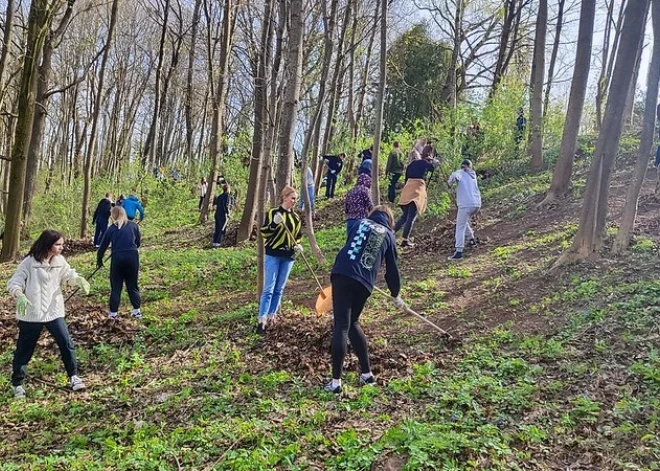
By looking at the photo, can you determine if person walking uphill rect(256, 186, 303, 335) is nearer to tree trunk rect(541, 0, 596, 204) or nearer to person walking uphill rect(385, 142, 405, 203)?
tree trunk rect(541, 0, 596, 204)

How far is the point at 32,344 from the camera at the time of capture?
225 inches

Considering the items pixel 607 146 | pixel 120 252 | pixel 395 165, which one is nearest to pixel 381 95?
pixel 395 165

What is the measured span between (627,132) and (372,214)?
1623 centimetres

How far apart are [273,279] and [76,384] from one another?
2437 mm

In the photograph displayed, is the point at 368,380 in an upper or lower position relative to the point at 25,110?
lower

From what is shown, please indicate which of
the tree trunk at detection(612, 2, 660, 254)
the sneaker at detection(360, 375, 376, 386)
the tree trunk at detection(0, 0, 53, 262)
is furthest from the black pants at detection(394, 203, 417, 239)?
the tree trunk at detection(0, 0, 53, 262)

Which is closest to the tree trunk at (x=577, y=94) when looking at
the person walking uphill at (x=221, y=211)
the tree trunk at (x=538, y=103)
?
the tree trunk at (x=538, y=103)

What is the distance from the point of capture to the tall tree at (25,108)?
12.4 metres

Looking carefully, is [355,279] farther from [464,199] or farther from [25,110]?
[25,110]

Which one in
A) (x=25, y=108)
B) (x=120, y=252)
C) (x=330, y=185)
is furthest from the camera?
(x=330, y=185)

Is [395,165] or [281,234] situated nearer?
[281,234]

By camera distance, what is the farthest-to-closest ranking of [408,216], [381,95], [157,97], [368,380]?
[157,97] → [381,95] → [408,216] → [368,380]

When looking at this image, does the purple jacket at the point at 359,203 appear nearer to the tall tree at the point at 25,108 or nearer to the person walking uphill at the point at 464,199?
the person walking uphill at the point at 464,199

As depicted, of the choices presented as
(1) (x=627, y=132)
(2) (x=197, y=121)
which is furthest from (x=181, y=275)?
(2) (x=197, y=121)
